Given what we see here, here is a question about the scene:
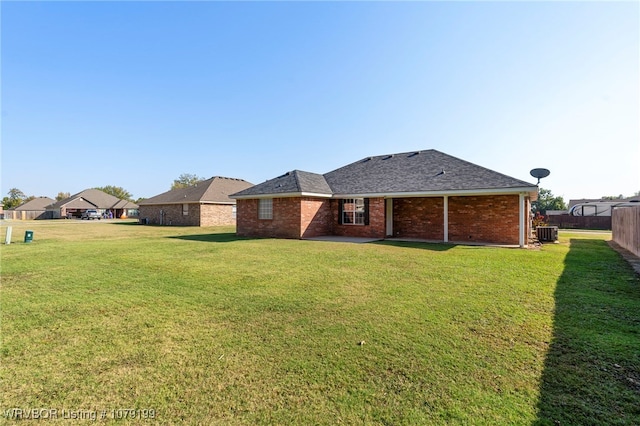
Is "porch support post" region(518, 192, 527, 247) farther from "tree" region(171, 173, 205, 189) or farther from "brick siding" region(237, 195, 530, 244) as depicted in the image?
"tree" region(171, 173, 205, 189)

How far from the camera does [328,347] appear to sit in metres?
3.63

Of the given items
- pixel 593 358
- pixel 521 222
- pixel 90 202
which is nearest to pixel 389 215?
pixel 521 222

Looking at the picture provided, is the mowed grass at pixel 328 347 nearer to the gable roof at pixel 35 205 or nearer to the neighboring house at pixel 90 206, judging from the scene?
the neighboring house at pixel 90 206

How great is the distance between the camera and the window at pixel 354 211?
53.7ft

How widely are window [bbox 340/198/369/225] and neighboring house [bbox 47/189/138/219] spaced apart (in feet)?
173

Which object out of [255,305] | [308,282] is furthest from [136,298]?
[308,282]

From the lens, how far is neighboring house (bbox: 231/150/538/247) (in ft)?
44.7

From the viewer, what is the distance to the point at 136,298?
5.63 meters

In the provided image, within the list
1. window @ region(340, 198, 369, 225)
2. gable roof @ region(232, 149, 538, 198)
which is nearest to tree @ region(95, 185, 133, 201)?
gable roof @ region(232, 149, 538, 198)

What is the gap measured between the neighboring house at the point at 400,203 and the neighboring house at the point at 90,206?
161ft

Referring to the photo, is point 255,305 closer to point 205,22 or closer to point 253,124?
point 205,22

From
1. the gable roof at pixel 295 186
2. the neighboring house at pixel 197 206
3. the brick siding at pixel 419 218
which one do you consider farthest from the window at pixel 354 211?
the neighboring house at pixel 197 206

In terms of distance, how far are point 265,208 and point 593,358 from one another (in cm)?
1566

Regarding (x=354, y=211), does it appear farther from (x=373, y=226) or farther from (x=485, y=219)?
(x=485, y=219)
